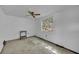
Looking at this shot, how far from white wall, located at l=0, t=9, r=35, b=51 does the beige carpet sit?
9 centimetres

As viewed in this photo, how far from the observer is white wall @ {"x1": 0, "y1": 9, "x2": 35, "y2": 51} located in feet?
3.97

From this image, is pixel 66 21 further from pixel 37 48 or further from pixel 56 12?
pixel 37 48

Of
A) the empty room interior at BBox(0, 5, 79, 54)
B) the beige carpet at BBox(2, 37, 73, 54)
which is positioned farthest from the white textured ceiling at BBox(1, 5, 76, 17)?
the beige carpet at BBox(2, 37, 73, 54)

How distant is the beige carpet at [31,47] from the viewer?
1241 millimetres

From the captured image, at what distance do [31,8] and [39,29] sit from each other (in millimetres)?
322

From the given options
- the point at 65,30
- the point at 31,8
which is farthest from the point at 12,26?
the point at 65,30

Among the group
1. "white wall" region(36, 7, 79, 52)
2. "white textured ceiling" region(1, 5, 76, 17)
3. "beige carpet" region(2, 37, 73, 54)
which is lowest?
"beige carpet" region(2, 37, 73, 54)

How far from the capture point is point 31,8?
122cm

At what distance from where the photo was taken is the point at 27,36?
1.33m

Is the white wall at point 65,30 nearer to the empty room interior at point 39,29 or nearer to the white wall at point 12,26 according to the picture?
the empty room interior at point 39,29

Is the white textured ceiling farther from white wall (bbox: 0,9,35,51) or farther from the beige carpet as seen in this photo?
the beige carpet

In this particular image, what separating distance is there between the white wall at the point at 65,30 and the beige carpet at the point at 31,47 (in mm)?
91
